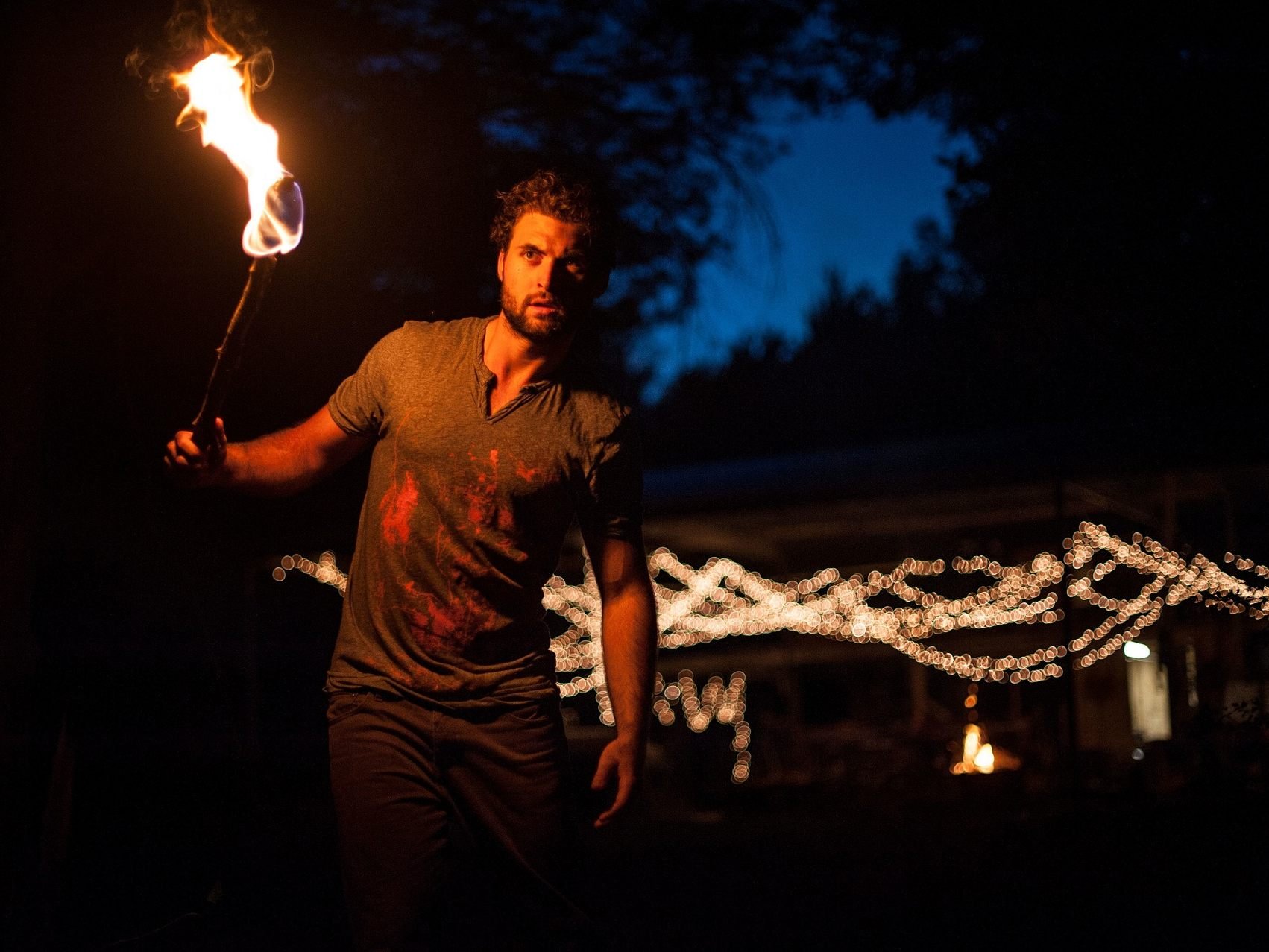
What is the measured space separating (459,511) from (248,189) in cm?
82

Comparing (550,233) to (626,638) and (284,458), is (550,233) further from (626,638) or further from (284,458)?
(626,638)

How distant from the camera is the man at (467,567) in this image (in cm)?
279

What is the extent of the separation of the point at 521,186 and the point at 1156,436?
8034mm

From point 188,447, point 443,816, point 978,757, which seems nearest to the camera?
point 188,447

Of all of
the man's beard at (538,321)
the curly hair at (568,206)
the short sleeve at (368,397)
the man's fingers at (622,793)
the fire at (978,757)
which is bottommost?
the fire at (978,757)

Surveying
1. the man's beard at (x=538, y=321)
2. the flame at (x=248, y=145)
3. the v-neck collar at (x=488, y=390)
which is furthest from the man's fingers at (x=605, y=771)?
the flame at (x=248, y=145)

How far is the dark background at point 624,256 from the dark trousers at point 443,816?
104 inches

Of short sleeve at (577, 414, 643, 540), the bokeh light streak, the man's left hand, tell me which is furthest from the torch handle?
the bokeh light streak

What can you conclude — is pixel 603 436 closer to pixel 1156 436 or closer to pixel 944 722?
pixel 1156 436

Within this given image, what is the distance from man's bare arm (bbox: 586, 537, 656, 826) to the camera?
10.2ft

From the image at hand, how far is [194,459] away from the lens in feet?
8.96

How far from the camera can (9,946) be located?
14.3ft

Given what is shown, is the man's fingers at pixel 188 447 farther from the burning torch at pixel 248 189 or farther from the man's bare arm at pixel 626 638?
the man's bare arm at pixel 626 638

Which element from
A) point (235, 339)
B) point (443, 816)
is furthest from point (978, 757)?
point (235, 339)
